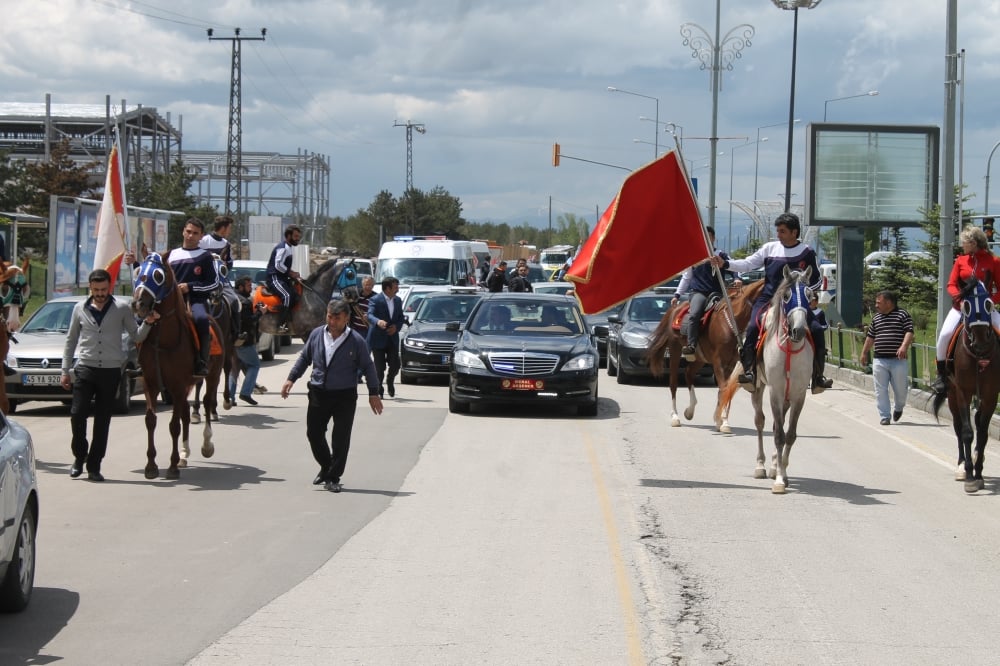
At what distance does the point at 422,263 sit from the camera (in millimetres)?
37219

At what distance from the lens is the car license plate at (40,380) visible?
17.5 metres

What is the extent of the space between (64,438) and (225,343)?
7.38 feet

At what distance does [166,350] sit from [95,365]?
84 cm

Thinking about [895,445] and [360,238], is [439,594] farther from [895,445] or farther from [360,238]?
[360,238]

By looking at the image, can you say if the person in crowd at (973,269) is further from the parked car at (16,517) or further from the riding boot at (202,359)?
the parked car at (16,517)

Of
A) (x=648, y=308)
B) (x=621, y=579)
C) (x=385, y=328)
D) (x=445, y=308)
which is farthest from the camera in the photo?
(x=648, y=308)

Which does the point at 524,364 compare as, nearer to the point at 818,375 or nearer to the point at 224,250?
the point at 224,250

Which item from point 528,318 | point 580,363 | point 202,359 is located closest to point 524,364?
point 580,363

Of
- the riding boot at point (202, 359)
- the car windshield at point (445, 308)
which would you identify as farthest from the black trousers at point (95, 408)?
the car windshield at point (445, 308)

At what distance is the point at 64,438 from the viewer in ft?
51.3

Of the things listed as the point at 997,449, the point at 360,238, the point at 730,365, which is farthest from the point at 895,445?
the point at 360,238

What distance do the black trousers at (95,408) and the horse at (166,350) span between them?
1.52 ft

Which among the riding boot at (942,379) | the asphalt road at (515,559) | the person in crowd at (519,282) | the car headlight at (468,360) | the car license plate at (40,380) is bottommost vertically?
the asphalt road at (515,559)

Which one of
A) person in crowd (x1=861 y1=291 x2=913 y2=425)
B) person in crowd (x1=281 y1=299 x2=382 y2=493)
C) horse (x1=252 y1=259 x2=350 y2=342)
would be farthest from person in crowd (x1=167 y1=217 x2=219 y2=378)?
person in crowd (x1=861 y1=291 x2=913 y2=425)
